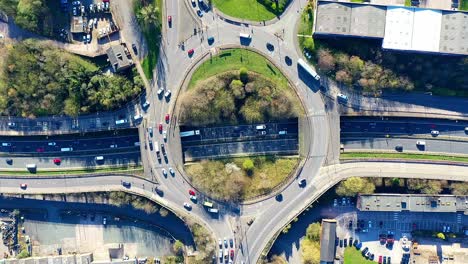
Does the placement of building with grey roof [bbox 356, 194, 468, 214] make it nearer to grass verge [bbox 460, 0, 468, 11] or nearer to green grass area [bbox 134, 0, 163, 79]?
grass verge [bbox 460, 0, 468, 11]

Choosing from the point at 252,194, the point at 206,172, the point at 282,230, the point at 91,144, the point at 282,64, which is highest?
the point at 282,64

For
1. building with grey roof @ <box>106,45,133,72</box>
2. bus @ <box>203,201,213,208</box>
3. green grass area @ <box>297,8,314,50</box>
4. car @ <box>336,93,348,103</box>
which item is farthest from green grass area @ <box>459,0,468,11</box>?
→ building with grey roof @ <box>106,45,133,72</box>


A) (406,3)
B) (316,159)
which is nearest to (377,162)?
(316,159)

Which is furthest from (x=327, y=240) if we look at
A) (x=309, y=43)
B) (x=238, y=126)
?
(x=309, y=43)

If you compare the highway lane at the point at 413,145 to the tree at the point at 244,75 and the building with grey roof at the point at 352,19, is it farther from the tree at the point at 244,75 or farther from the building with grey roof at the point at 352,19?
the tree at the point at 244,75

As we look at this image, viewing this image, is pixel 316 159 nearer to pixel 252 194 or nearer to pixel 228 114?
pixel 252 194

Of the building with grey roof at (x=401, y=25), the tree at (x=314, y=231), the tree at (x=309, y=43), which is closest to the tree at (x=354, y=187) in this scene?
the tree at (x=314, y=231)
